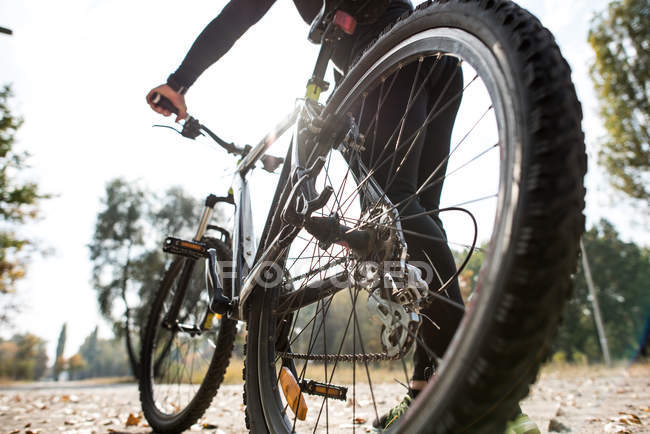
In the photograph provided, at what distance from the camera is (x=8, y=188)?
42.9ft

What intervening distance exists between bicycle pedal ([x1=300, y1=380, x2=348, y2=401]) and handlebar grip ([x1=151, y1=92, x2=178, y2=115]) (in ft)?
4.16

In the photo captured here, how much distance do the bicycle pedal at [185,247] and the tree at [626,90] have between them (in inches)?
467

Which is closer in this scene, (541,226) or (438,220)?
(541,226)

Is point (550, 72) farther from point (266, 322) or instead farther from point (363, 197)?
point (266, 322)

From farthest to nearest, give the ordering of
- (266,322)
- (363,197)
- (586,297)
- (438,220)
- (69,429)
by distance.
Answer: (586,297)
(69,429)
(266,322)
(438,220)
(363,197)

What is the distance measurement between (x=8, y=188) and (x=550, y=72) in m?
16.5

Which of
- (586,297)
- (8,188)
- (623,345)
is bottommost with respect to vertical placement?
(623,345)

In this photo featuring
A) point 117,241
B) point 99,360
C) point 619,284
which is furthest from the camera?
point 99,360

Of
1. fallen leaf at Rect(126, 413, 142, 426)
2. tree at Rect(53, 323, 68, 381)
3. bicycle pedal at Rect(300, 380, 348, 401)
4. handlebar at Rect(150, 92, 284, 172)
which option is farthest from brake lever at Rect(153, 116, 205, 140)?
tree at Rect(53, 323, 68, 381)

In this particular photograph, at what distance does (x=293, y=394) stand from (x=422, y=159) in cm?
103

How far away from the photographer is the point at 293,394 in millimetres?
1331

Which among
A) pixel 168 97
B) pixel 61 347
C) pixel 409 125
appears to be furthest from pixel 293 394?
pixel 61 347

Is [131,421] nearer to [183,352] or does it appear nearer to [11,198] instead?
[183,352]

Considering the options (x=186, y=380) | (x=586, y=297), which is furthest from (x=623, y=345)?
(x=186, y=380)
